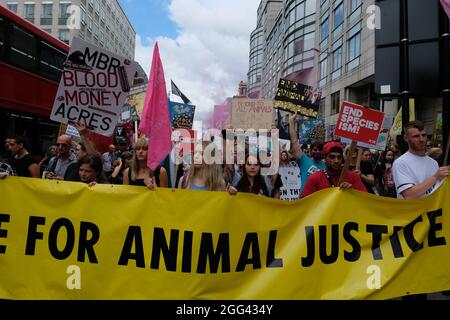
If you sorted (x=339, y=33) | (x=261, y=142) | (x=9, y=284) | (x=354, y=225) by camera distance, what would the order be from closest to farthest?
(x=9, y=284) < (x=354, y=225) < (x=261, y=142) < (x=339, y=33)

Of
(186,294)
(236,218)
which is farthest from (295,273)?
(186,294)

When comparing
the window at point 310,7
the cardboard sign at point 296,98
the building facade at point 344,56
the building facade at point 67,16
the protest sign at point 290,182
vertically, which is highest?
the building facade at point 67,16

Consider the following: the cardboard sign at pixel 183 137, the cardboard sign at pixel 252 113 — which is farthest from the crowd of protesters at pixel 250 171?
the cardboard sign at pixel 252 113

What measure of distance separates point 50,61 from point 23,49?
4.29ft

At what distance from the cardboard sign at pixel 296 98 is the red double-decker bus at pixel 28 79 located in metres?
5.79

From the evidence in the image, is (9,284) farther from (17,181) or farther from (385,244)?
(385,244)

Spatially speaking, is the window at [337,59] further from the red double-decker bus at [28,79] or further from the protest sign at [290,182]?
the protest sign at [290,182]

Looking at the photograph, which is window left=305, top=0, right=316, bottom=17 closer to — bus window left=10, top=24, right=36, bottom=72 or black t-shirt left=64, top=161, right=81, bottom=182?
bus window left=10, top=24, right=36, bottom=72

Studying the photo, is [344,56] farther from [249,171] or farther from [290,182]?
[249,171]

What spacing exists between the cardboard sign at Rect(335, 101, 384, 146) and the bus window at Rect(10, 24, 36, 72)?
8036 millimetres

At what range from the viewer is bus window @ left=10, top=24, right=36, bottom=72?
9.67 m

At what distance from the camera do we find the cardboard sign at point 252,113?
1014 centimetres

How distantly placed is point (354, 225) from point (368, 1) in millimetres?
27209
